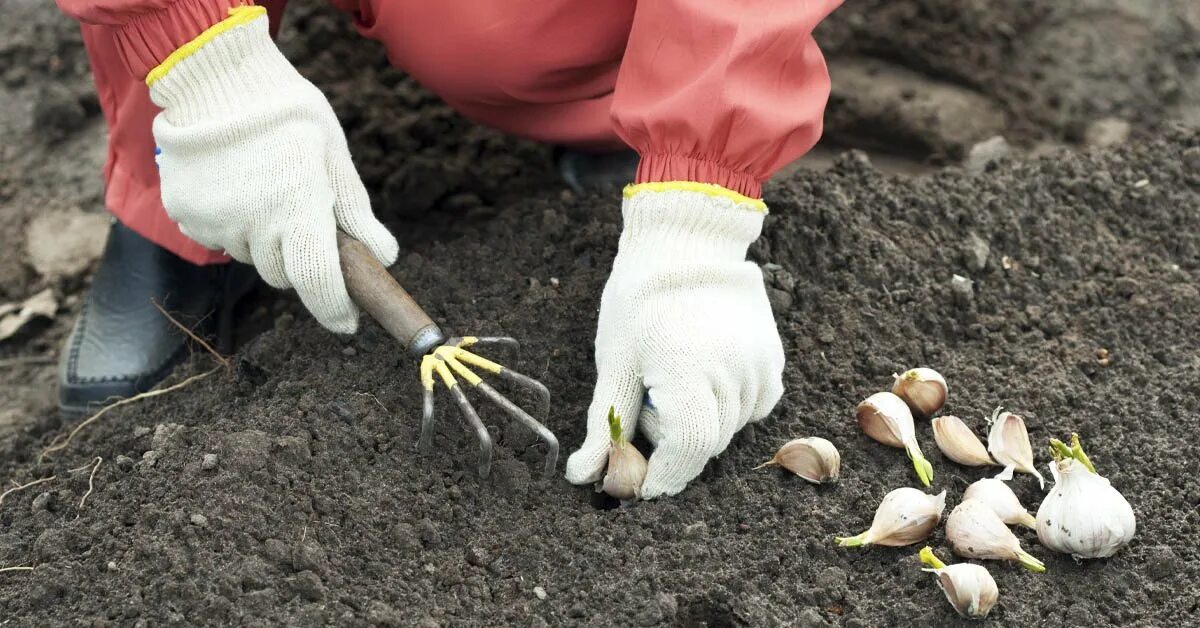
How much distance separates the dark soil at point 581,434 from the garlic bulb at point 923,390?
4cm

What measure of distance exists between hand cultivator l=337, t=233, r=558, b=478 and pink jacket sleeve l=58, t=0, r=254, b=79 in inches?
12.5

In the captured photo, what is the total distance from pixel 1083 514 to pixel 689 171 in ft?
2.03

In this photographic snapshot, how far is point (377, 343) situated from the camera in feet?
5.50

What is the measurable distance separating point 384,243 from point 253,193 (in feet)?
0.63

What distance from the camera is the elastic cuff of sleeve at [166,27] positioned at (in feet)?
4.88

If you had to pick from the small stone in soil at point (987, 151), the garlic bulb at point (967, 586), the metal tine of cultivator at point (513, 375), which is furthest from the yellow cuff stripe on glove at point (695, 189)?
the small stone in soil at point (987, 151)

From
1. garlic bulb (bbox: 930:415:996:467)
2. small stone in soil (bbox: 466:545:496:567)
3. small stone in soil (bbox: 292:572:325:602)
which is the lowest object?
garlic bulb (bbox: 930:415:996:467)

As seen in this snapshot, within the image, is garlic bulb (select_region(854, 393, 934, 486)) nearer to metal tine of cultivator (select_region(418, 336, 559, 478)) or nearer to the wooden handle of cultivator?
metal tine of cultivator (select_region(418, 336, 559, 478))

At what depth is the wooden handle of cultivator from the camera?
1.48 metres

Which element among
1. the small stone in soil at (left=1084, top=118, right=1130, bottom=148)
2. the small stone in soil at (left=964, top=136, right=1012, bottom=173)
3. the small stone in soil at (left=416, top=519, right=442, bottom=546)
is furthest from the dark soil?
the small stone in soil at (left=1084, top=118, right=1130, bottom=148)

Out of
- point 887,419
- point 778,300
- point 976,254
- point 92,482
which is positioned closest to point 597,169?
point 778,300

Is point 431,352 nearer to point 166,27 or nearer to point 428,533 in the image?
point 428,533

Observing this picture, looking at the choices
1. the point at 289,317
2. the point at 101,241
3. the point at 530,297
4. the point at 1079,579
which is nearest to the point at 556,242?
the point at 530,297

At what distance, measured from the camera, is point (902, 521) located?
143cm
